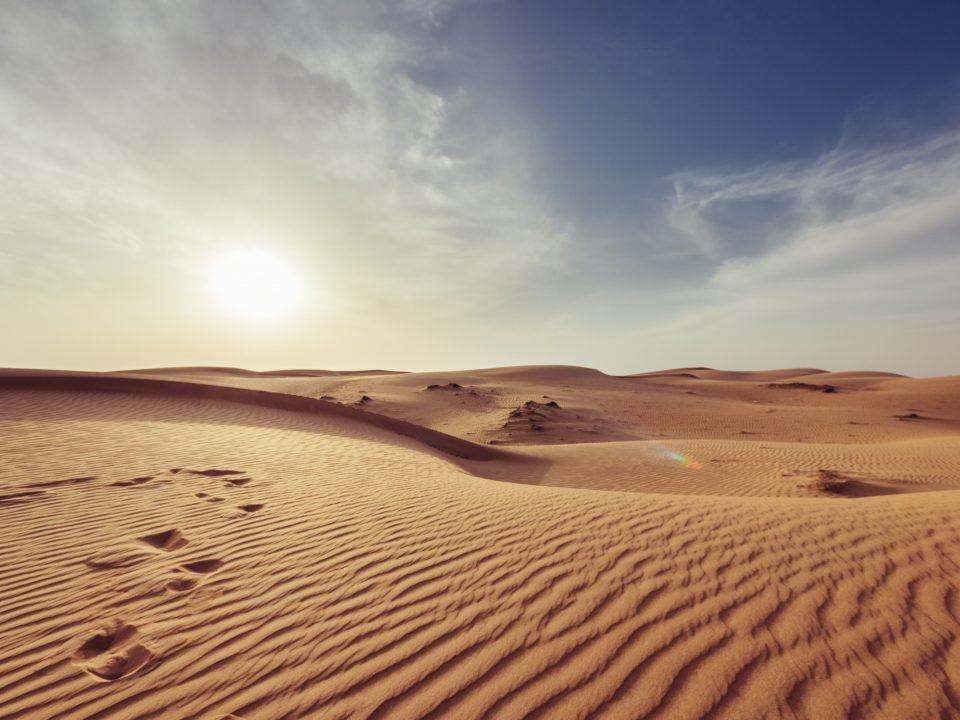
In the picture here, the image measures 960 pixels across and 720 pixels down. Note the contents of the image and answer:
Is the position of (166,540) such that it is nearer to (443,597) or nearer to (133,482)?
(133,482)

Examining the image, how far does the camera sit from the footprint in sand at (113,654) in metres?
2.52

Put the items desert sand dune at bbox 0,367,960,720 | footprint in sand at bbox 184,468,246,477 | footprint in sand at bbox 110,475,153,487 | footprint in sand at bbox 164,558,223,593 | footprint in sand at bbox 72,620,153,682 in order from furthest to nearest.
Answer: footprint in sand at bbox 184,468,246,477 → footprint in sand at bbox 110,475,153,487 → footprint in sand at bbox 164,558,223,593 → footprint in sand at bbox 72,620,153,682 → desert sand dune at bbox 0,367,960,720

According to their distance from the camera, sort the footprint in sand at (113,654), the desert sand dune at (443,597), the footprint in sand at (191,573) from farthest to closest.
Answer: the footprint in sand at (191,573), the footprint in sand at (113,654), the desert sand dune at (443,597)

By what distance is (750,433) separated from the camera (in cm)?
2128

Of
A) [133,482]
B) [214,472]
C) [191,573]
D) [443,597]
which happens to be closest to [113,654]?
[191,573]

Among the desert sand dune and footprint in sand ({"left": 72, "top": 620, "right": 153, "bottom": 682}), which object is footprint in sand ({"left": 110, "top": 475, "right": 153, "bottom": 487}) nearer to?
the desert sand dune

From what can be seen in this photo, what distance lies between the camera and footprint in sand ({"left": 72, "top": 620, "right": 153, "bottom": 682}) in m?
2.52

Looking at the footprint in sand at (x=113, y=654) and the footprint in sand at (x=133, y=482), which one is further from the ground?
the footprint in sand at (x=133, y=482)

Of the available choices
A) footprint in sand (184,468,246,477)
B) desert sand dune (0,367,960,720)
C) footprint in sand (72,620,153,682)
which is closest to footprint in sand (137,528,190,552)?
desert sand dune (0,367,960,720)

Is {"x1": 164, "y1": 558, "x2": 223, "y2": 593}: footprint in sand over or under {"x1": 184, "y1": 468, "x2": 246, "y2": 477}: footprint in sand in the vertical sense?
under

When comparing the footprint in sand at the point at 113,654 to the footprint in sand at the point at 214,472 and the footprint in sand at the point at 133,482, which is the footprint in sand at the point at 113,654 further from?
the footprint in sand at the point at 214,472

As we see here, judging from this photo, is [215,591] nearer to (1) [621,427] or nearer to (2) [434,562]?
(2) [434,562]

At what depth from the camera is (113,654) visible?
2.66 metres

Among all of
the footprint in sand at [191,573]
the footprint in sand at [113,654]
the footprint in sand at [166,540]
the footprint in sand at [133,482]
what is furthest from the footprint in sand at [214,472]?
the footprint in sand at [113,654]
